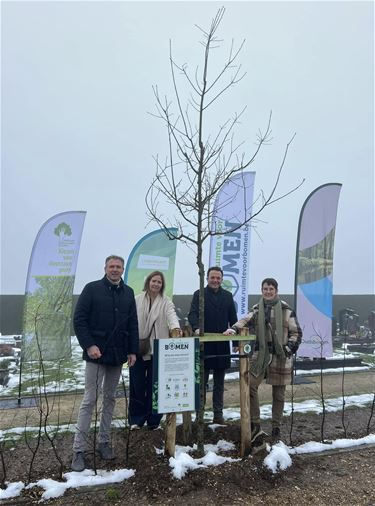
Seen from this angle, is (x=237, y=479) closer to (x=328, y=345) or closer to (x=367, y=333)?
(x=328, y=345)

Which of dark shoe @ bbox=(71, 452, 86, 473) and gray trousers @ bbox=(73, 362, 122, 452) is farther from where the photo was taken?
gray trousers @ bbox=(73, 362, 122, 452)

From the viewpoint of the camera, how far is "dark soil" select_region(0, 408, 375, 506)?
3148mm

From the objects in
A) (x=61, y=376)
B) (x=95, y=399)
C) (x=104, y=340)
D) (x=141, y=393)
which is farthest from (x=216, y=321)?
(x=61, y=376)

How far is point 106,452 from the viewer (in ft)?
12.5

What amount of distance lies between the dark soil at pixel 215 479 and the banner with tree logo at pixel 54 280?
484 cm

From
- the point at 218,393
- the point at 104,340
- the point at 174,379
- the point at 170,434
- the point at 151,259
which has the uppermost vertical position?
the point at 151,259

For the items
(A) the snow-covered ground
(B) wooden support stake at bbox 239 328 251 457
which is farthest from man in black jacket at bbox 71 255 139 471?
(A) the snow-covered ground

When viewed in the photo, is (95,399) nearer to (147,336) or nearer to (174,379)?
(174,379)

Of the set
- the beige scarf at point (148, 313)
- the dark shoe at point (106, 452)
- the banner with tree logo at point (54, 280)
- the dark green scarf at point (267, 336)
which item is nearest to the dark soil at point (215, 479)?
the dark shoe at point (106, 452)

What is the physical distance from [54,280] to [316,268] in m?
5.83

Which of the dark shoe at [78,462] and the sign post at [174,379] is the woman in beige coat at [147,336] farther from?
the dark shoe at [78,462]

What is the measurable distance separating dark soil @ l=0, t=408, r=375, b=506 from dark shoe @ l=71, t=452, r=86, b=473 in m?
0.11

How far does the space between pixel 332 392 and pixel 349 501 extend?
12.8ft

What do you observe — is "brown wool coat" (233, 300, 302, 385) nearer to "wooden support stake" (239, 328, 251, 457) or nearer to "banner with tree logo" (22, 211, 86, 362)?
"wooden support stake" (239, 328, 251, 457)
